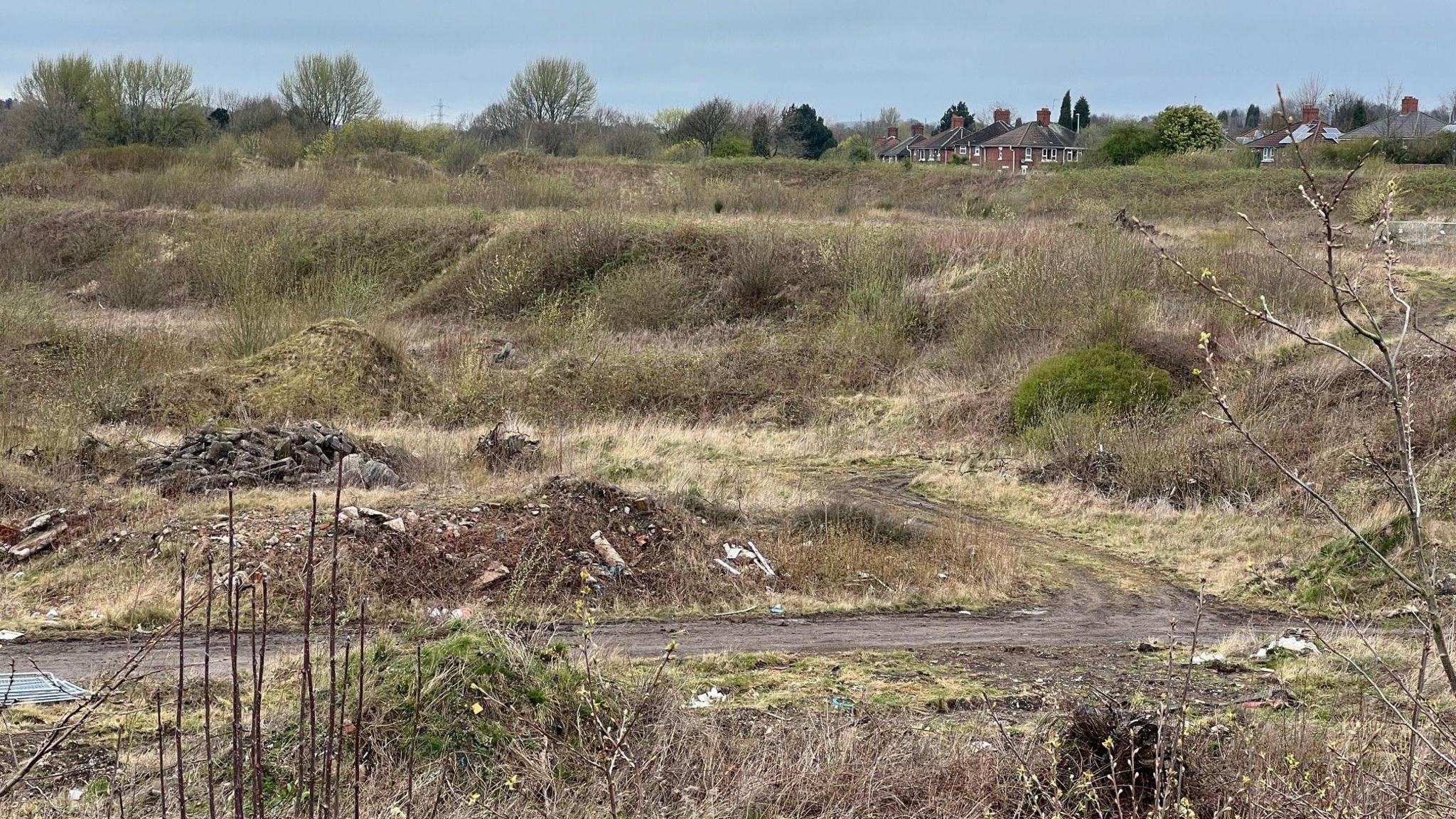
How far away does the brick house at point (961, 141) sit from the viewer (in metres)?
72.4

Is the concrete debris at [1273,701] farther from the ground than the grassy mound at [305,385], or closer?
closer

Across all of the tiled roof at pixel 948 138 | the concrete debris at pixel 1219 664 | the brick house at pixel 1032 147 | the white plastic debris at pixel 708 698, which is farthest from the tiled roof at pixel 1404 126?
the white plastic debris at pixel 708 698

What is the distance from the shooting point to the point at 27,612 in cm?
830

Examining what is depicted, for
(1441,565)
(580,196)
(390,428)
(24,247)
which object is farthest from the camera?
(580,196)

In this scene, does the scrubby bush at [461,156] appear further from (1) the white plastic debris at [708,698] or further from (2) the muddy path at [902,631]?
(1) the white plastic debris at [708,698]

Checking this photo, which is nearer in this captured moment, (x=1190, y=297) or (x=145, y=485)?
(x=145, y=485)

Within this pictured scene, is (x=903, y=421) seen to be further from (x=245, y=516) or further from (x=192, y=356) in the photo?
(x=192, y=356)

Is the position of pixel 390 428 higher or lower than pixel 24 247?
lower

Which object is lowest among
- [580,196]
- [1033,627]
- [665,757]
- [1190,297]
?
[1033,627]

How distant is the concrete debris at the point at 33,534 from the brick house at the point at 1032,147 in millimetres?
61778

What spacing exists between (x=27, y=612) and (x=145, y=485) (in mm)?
2789

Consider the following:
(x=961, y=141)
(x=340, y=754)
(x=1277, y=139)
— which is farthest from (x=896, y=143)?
(x=340, y=754)

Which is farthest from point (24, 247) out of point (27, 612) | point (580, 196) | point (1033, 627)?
point (1033, 627)

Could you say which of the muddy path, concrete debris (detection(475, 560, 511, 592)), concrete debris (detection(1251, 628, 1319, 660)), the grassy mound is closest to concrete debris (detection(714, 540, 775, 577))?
the muddy path
